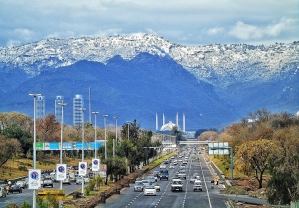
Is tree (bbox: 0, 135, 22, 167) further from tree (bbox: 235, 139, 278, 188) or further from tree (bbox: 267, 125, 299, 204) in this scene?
tree (bbox: 267, 125, 299, 204)

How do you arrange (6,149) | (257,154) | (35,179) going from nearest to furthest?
(35,179), (257,154), (6,149)

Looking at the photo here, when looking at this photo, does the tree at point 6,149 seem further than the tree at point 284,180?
Yes

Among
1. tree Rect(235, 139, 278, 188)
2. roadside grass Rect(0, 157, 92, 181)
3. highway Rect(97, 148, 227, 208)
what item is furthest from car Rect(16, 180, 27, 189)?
tree Rect(235, 139, 278, 188)

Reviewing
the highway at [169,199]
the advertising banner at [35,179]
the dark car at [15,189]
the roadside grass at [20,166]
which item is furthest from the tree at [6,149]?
the advertising banner at [35,179]

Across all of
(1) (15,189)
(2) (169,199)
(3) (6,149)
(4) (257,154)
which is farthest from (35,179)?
(3) (6,149)

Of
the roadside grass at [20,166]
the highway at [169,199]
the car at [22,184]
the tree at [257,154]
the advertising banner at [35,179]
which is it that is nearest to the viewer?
the advertising banner at [35,179]

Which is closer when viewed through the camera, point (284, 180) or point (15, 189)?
point (284, 180)

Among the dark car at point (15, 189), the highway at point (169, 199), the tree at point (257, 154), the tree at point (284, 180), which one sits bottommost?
the highway at point (169, 199)

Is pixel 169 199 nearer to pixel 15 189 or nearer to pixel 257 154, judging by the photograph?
pixel 15 189

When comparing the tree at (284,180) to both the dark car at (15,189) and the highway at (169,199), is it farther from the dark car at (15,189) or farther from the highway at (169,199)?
the dark car at (15,189)

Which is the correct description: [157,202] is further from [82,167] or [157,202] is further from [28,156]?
[28,156]

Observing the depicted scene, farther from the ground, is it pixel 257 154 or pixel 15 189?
pixel 257 154

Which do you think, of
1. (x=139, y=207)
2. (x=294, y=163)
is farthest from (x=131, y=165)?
(x=294, y=163)
